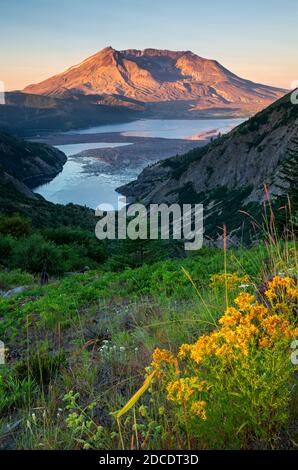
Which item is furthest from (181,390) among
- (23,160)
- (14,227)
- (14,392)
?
(23,160)

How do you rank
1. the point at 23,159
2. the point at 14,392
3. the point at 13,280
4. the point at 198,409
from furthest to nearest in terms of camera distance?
the point at 23,159
the point at 13,280
the point at 14,392
the point at 198,409

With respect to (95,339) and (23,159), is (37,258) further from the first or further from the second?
(23,159)

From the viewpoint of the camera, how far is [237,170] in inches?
3935

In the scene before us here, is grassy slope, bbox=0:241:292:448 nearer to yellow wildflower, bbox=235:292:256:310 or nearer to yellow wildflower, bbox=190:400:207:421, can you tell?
yellow wildflower, bbox=235:292:256:310

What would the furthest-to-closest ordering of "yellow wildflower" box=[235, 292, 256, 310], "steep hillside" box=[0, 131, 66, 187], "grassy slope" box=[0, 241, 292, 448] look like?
"steep hillside" box=[0, 131, 66, 187], "grassy slope" box=[0, 241, 292, 448], "yellow wildflower" box=[235, 292, 256, 310]

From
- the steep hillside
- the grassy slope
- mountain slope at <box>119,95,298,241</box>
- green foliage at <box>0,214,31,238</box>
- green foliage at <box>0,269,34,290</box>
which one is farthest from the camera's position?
the steep hillside

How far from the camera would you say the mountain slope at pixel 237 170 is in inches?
3253

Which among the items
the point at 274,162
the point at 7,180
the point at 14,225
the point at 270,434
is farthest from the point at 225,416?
the point at 7,180

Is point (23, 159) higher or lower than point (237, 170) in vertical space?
higher

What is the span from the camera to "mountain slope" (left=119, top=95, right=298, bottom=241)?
82.6 metres

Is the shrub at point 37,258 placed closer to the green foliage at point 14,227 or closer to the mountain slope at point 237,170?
the green foliage at point 14,227

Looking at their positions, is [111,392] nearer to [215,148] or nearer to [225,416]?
[225,416]

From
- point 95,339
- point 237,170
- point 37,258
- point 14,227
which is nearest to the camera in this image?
point 95,339

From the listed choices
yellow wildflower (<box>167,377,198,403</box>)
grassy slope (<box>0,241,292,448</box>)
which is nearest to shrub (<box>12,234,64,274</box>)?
grassy slope (<box>0,241,292,448</box>)
